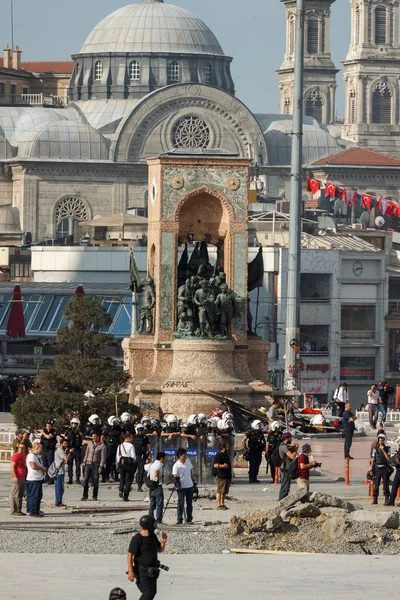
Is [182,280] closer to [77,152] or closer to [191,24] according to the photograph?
[77,152]

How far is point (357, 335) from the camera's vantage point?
8725 cm

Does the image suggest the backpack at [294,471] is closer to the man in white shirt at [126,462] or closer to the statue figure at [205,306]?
the man in white shirt at [126,462]

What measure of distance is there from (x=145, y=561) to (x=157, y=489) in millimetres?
7469

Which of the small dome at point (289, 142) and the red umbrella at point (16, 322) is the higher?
A: the small dome at point (289, 142)

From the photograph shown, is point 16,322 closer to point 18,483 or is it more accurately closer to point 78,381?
point 78,381

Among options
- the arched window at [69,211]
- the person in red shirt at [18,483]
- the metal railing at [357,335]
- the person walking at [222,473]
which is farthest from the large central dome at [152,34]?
the person in red shirt at [18,483]

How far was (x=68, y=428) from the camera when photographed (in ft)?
121

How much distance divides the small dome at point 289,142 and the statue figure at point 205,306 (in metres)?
92.6

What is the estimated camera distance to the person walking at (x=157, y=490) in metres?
28.6

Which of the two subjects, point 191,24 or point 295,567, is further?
point 191,24

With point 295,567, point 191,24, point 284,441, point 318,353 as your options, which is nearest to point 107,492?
point 284,441

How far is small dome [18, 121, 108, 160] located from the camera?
422 ft

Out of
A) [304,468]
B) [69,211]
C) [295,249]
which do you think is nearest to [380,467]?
[304,468]

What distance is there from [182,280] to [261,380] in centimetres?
252
